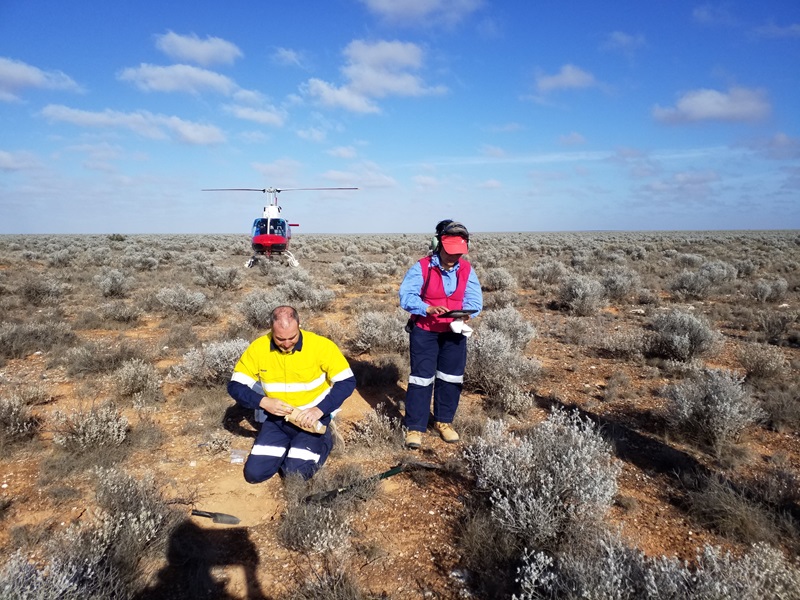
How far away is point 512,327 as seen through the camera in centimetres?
779

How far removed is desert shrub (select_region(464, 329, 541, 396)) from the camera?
18.6ft

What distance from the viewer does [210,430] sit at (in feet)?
15.3

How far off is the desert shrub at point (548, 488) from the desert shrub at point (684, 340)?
14.5 feet

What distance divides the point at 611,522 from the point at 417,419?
6.24 feet

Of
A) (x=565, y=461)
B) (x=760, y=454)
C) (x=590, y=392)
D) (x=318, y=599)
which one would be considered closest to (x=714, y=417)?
(x=760, y=454)

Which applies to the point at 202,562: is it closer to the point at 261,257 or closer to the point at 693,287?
the point at 693,287

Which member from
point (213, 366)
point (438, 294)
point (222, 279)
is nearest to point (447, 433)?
point (438, 294)

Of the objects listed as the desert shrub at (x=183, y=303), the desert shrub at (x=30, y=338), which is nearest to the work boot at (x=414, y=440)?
the desert shrub at (x=30, y=338)

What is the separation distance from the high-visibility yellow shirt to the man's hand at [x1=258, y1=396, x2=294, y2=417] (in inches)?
5.7

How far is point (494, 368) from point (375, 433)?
206cm

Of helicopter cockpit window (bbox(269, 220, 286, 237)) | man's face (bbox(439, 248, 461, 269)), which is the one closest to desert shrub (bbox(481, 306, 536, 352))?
man's face (bbox(439, 248, 461, 269))

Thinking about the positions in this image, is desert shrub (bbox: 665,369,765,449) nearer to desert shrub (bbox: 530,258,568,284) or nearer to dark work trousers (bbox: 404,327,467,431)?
dark work trousers (bbox: 404,327,467,431)

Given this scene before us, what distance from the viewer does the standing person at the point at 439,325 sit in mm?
4027

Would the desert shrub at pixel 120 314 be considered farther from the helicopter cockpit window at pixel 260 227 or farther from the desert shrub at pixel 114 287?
the helicopter cockpit window at pixel 260 227
